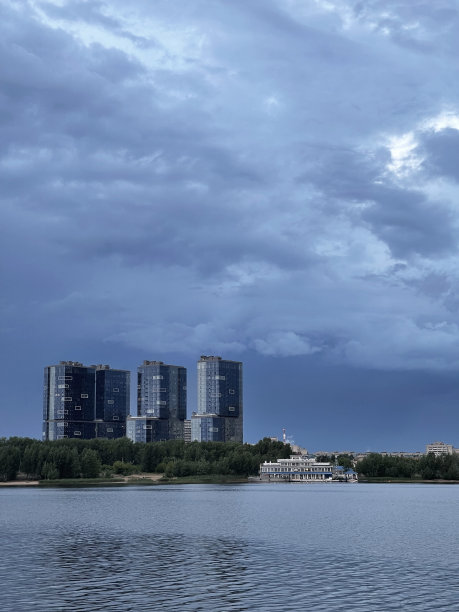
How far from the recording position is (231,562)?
6047 centimetres

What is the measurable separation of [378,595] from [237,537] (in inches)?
1341

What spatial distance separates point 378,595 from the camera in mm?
46156

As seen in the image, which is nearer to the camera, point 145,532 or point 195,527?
point 145,532

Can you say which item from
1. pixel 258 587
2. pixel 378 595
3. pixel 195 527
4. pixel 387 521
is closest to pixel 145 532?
pixel 195 527

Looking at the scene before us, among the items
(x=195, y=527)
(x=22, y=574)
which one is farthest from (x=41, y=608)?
(x=195, y=527)

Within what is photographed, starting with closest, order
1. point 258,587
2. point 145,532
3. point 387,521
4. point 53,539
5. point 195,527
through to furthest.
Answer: point 258,587 → point 53,539 → point 145,532 → point 195,527 → point 387,521

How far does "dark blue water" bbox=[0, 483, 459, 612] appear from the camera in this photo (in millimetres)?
45325

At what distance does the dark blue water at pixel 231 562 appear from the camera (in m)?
45.3

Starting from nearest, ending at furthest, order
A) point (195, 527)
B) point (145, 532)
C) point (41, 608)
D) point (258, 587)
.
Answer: point (41, 608) < point (258, 587) < point (145, 532) < point (195, 527)

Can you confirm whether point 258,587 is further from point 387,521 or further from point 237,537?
point 387,521

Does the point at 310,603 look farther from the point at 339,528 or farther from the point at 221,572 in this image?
the point at 339,528

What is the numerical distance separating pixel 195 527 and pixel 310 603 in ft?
161

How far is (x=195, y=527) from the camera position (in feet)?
301

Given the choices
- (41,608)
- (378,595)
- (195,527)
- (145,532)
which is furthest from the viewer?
(195,527)
